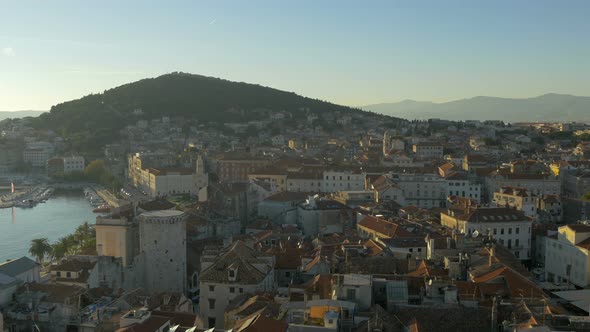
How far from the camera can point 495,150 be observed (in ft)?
183

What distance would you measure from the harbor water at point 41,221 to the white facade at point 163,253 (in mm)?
12217

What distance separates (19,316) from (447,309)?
8.08 metres

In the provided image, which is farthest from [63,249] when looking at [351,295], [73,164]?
[73,164]

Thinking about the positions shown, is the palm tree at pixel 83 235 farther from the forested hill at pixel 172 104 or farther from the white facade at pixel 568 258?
the forested hill at pixel 172 104

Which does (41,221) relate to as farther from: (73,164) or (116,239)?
(73,164)

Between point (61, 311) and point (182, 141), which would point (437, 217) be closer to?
point (61, 311)

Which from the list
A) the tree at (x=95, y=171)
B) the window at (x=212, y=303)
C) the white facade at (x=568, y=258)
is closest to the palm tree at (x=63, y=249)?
the window at (x=212, y=303)

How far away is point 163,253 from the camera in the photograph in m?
17.0

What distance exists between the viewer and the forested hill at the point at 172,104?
8288cm

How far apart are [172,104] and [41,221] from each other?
6053cm

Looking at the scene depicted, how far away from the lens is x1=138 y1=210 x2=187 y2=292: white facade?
16844mm

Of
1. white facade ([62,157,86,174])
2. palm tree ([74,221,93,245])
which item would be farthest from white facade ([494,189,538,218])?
white facade ([62,157,86,174])

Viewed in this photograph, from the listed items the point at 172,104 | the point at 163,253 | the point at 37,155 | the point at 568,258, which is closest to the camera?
the point at 163,253

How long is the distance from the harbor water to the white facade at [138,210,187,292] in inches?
481
